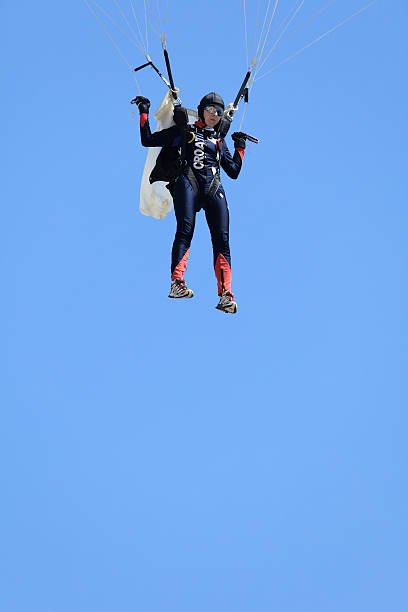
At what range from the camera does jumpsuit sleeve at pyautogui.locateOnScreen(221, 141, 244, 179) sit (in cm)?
1225

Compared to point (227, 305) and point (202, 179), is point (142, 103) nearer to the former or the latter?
point (202, 179)

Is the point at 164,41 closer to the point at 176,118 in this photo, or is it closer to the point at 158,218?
the point at 176,118

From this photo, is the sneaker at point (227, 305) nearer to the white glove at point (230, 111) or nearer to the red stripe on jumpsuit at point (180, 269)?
the red stripe on jumpsuit at point (180, 269)

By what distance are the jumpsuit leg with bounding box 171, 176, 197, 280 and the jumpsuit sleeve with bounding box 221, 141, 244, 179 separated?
30.4 inches

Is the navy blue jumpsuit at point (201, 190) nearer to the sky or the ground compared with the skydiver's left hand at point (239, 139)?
nearer to the ground

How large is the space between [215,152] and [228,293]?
1.89 meters

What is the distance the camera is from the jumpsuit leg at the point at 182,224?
11.4m

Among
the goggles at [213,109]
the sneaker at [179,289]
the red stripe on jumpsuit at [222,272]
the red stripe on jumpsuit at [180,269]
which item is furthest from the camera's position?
the goggles at [213,109]

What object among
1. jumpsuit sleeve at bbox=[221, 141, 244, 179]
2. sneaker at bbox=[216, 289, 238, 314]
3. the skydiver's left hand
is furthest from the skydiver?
the skydiver's left hand

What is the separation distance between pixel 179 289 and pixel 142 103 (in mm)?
2506

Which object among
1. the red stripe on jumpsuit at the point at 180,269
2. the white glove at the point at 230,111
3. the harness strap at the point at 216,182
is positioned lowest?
the red stripe on jumpsuit at the point at 180,269

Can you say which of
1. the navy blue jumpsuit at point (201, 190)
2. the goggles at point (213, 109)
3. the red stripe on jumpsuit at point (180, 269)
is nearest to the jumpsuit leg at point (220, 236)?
the navy blue jumpsuit at point (201, 190)

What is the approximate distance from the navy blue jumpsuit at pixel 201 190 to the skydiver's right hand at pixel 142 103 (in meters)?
0.06

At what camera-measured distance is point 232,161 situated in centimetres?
1232
